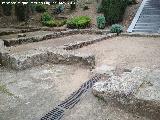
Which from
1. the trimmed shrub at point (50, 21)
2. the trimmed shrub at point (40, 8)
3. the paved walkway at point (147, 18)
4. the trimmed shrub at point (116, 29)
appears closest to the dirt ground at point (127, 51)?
the trimmed shrub at point (116, 29)

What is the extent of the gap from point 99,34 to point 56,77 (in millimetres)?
9257

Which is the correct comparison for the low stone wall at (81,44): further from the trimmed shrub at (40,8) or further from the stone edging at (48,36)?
the trimmed shrub at (40,8)

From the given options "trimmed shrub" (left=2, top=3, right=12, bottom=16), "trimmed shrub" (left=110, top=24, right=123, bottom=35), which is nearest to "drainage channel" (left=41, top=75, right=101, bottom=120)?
"trimmed shrub" (left=110, top=24, right=123, bottom=35)

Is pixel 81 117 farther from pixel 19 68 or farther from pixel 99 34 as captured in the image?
pixel 99 34

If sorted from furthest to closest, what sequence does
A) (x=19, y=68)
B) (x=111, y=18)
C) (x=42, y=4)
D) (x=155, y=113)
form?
(x=42, y=4) → (x=111, y=18) → (x=19, y=68) → (x=155, y=113)

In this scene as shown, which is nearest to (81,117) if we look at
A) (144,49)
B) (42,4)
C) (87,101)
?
(87,101)

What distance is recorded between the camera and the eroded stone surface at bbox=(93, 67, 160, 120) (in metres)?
6.46

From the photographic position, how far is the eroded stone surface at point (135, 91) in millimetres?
6456

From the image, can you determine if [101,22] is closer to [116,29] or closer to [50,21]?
[116,29]

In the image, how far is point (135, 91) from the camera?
22.4 feet

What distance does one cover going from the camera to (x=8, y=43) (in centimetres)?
1515

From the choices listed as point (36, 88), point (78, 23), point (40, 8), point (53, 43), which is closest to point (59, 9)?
point (40, 8)

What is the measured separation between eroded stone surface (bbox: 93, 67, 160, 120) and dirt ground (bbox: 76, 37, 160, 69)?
11.3 ft

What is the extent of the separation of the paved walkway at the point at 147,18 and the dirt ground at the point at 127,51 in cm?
181
